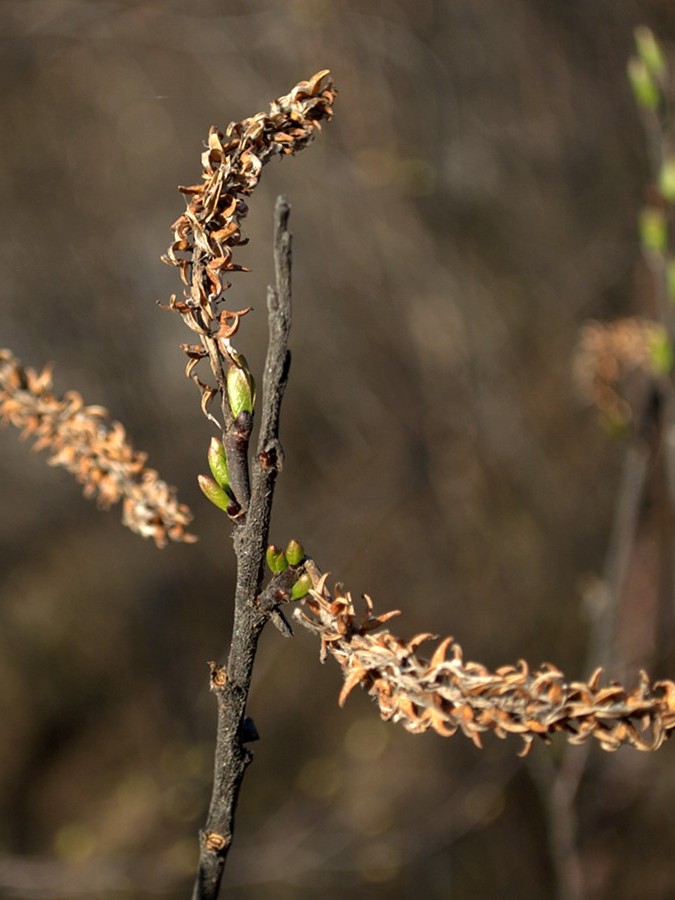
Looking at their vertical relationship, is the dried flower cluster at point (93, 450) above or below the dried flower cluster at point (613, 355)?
below

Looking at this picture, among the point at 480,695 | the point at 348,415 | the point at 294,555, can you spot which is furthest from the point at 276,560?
the point at 348,415

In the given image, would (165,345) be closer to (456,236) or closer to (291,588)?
(456,236)

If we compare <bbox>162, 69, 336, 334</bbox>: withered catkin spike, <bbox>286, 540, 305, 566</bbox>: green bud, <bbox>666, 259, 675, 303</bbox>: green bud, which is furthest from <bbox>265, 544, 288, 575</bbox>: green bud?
<bbox>666, 259, 675, 303</bbox>: green bud

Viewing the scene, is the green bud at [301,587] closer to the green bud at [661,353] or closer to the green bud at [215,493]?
the green bud at [215,493]

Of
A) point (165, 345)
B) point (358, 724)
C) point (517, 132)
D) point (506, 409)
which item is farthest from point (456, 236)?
point (358, 724)

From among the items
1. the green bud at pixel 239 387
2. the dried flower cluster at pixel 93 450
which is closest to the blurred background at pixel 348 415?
the dried flower cluster at pixel 93 450

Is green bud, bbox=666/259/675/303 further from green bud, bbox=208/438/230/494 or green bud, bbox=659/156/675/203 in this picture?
green bud, bbox=208/438/230/494
